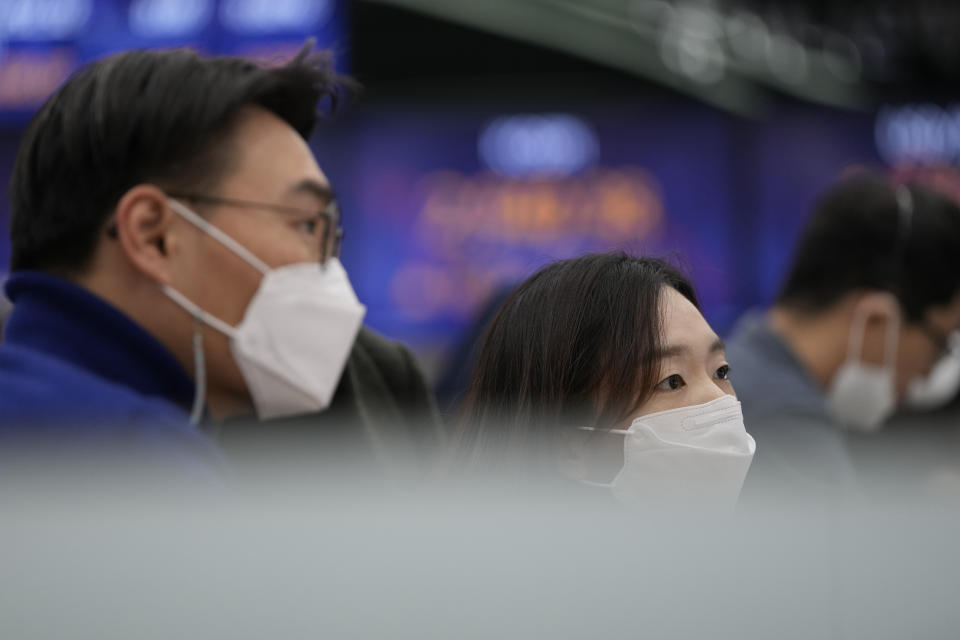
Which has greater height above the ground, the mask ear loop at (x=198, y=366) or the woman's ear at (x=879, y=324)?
the woman's ear at (x=879, y=324)

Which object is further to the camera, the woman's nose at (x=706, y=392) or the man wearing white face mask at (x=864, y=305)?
the man wearing white face mask at (x=864, y=305)

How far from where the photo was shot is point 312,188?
58.1 inches

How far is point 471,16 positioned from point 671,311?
428 cm

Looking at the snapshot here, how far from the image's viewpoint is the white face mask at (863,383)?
84.6 inches

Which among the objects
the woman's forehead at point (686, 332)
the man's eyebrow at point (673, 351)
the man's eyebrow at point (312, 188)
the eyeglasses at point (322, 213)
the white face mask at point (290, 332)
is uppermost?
the woman's forehead at point (686, 332)

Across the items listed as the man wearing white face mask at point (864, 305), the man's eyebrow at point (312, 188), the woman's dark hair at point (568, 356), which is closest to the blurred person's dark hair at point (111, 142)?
the man's eyebrow at point (312, 188)

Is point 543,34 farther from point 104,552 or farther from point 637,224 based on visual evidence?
point 104,552

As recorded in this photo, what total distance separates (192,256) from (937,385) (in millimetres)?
1810

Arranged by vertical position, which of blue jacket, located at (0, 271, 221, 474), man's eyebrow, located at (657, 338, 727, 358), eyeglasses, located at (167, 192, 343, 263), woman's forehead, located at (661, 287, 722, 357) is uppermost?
woman's forehead, located at (661, 287, 722, 357)

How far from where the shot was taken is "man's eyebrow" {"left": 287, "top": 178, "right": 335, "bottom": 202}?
4.82 ft

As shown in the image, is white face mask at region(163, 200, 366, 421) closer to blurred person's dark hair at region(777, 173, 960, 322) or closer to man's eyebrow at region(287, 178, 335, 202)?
man's eyebrow at region(287, 178, 335, 202)

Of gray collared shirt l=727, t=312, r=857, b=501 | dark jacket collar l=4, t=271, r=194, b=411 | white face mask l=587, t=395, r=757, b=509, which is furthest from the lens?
gray collared shirt l=727, t=312, r=857, b=501

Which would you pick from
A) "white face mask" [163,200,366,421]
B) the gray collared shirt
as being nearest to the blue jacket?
"white face mask" [163,200,366,421]

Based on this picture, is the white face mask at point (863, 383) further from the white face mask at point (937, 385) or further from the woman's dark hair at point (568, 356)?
the woman's dark hair at point (568, 356)
